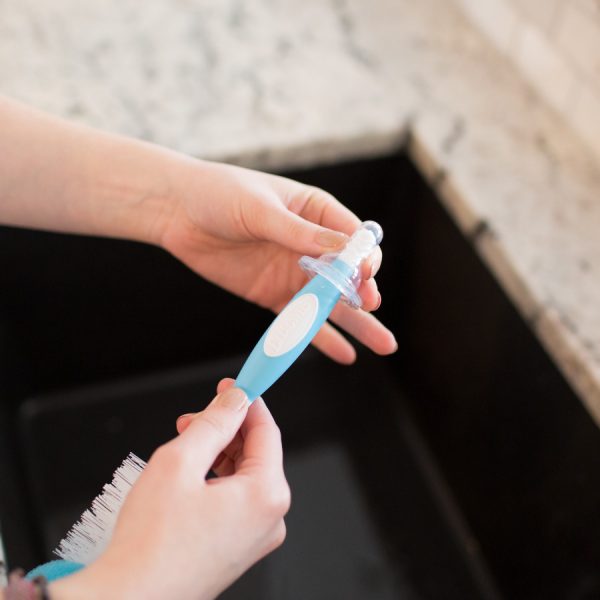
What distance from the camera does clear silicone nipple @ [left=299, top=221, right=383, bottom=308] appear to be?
0.50 m

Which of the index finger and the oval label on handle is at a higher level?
the oval label on handle

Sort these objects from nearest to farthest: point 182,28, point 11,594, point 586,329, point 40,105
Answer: point 11,594 → point 586,329 → point 40,105 → point 182,28

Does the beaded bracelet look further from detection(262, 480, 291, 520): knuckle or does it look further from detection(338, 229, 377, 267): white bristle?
detection(338, 229, 377, 267): white bristle

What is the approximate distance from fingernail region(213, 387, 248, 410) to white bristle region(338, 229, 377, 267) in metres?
0.12

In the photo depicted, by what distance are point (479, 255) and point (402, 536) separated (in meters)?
0.34

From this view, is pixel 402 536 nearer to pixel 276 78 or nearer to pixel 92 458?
pixel 92 458

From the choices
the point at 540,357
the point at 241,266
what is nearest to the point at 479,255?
the point at 540,357

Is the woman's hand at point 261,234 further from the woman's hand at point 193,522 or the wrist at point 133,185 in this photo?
the woman's hand at point 193,522

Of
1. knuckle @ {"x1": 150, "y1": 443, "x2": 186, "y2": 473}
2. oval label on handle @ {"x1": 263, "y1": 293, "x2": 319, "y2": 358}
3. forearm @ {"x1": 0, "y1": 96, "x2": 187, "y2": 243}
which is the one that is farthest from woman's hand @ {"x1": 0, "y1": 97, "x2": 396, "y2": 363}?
knuckle @ {"x1": 150, "y1": 443, "x2": 186, "y2": 473}

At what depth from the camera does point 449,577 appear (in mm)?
819

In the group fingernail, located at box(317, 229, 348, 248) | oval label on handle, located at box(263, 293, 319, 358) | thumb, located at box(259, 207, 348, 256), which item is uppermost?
fingernail, located at box(317, 229, 348, 248)

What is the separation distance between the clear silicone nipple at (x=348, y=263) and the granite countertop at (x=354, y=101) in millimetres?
216

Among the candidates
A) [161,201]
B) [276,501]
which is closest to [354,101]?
[161,201]

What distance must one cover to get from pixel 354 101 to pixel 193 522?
1.86 ft
